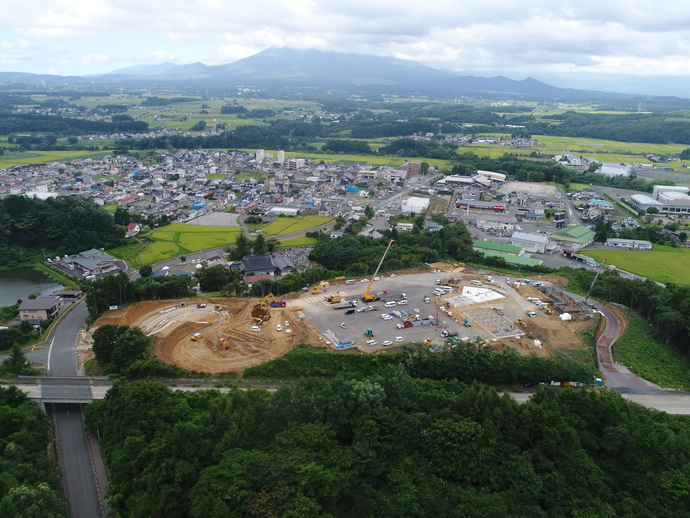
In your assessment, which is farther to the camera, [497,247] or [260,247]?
[497,247]

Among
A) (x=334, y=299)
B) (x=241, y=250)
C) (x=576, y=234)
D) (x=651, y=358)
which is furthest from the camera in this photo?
(x=576, y=234)

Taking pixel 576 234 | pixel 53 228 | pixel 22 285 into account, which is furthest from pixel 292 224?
pixel 576 234

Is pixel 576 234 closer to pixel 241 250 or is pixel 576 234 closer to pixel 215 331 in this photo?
pixel 241 250

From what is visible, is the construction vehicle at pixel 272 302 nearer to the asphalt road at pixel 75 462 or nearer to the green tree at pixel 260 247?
the asphalt road at pixel 75 462

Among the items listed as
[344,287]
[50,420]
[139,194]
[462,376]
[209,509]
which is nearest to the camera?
[209,509]

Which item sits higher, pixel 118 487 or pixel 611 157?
pixel 611 157

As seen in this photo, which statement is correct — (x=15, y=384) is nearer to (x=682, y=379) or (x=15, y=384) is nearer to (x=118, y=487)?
(x=118, y=487)

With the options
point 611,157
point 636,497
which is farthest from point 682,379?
point 611,157
